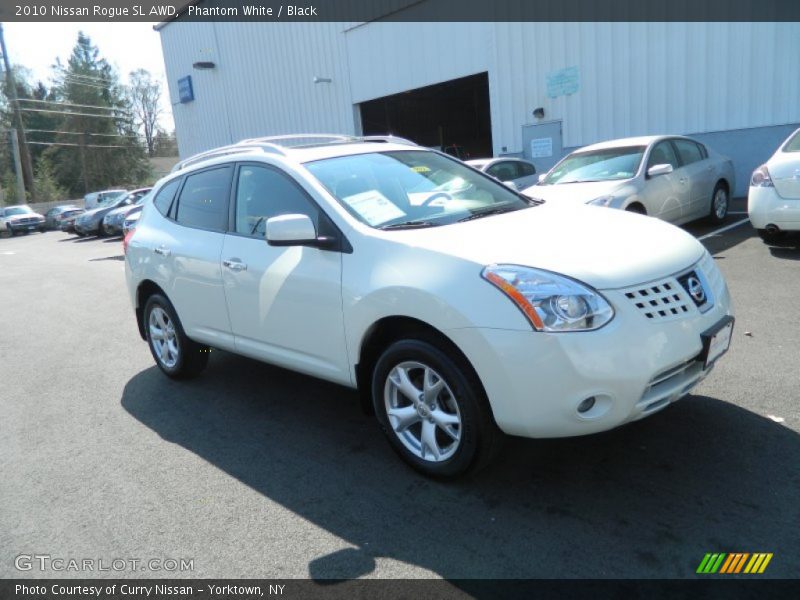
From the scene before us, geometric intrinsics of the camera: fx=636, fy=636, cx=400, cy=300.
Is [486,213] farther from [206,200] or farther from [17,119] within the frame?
[17,119]

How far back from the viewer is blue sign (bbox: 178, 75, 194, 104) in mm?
26516

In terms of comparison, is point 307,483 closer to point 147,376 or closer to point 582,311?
point 582,311

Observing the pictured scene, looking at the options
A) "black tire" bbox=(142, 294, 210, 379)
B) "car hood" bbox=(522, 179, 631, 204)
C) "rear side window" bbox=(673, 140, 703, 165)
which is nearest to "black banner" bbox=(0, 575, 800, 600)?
"black tire" bbox=(142, 294, 210, 379)

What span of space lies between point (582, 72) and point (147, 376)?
12455mm

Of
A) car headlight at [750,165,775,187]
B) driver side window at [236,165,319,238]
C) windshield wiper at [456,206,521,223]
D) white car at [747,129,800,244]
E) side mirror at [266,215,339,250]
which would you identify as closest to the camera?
side mirror at [266,215,339,250]

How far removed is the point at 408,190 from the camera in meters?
3.90

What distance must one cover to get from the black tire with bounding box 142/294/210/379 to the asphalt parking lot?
115 millimetres

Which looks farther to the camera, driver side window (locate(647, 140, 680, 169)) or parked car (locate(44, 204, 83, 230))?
parked car (locate(44, 204, 83, 230))

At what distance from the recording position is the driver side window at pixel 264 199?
3.79 metres

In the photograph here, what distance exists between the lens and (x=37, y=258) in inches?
707

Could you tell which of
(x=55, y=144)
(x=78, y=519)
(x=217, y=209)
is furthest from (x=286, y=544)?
(x=55, y=144)

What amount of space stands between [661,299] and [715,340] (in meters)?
0.39

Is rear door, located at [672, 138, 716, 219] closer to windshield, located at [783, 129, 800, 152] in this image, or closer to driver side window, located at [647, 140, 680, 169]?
driver side window, located at [647, 140, 680, 169]

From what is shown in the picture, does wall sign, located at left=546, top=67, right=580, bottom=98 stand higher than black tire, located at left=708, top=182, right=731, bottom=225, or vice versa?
wall sign, located at left=546, top=67, right=580, bottom=98
